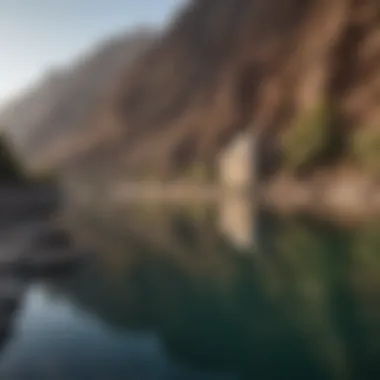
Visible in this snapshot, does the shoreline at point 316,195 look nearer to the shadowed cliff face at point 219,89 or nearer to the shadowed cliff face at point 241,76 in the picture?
the shadowed cliff face at point 219,89

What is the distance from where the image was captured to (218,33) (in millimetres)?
156500

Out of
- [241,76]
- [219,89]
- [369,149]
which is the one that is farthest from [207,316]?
[219,89]

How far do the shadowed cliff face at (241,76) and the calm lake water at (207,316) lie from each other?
148 ft

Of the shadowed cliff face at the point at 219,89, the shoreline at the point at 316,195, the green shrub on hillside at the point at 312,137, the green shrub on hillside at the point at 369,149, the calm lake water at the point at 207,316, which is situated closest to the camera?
the calm lake water at the point at 207,316

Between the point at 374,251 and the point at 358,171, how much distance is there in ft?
116

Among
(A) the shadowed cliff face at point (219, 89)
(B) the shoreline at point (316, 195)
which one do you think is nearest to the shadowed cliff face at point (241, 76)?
Answer: (A) the shadowed cliff face at point (219, 89)

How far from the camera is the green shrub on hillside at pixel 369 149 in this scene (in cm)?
5248

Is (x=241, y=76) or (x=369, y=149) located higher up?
(x=241, y=76)

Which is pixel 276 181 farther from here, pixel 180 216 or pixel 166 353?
pixel 166 353

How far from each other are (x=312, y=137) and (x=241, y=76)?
5550cm

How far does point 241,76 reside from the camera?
11906 centimetres

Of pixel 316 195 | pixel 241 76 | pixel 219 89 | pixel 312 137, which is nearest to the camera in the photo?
pixel 316 195

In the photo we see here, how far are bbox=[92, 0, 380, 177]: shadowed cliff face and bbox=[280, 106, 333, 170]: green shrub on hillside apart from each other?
1.41 m

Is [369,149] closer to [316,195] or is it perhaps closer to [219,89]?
[316,195]
